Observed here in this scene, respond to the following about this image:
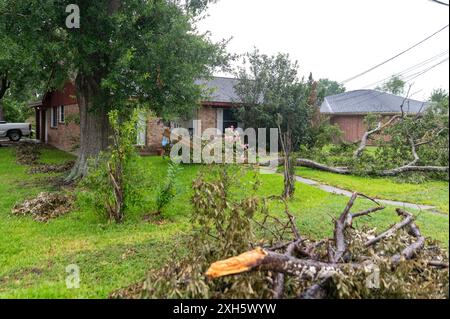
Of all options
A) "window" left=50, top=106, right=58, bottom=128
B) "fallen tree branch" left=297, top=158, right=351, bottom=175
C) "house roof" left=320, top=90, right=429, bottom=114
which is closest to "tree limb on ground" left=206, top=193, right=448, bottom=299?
"fallen tree branch" left=297, top=158, right=351, bottom=175

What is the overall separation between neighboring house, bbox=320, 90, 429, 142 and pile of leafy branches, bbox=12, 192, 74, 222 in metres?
20.1

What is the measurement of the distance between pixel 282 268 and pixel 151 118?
1315 centimetres

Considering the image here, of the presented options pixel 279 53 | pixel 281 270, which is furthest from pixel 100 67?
pixel 279 53

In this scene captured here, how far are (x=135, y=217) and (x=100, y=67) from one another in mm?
4469

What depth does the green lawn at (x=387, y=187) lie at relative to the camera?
314 inches

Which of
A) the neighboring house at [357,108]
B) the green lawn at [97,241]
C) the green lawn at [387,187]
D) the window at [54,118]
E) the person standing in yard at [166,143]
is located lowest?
the green lawn at [97,241]

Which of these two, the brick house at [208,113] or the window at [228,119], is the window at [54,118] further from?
the window at [228,119]

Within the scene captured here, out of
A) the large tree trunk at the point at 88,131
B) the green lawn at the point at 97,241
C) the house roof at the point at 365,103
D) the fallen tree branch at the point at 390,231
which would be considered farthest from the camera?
the house roof at the point at 365,103

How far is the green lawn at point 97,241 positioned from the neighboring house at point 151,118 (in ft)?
26.1

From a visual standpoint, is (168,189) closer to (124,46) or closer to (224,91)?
(124,46)

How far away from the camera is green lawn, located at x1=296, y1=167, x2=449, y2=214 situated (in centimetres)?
798

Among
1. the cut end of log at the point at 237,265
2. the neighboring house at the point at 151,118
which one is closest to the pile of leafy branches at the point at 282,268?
the cut end of log at the point at 237,265

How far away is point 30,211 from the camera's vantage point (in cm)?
679

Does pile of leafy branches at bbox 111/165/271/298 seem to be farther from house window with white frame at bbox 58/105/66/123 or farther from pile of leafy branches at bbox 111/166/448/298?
house window with white frame at bbox 58/105/66/123
